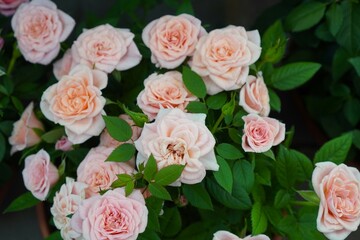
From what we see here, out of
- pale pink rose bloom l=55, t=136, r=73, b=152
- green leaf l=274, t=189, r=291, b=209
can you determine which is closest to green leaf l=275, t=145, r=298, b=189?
green leaf l=274, t=189, r=291, b=209

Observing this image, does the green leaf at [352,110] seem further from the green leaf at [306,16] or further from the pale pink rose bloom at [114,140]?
the pale pink rose bloom at [114,140]

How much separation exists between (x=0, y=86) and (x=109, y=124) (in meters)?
0.25

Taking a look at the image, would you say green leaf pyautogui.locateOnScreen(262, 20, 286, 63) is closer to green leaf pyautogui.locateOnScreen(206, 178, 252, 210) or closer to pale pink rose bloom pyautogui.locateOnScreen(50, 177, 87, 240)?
green leaf pyautogui.locateOnScreen(206, 178, 252, 210)

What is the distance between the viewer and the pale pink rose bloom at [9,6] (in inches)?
38.7

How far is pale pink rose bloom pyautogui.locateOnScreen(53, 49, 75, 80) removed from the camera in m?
0.92

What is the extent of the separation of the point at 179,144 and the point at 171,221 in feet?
0.63

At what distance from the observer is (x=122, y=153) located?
2.51 feet

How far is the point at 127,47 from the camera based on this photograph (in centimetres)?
88

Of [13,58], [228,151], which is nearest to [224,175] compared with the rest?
[228,151]

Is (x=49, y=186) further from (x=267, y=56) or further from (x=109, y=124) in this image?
(x=267, y=56)

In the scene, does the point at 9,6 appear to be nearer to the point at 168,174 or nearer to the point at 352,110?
the point at 168,174

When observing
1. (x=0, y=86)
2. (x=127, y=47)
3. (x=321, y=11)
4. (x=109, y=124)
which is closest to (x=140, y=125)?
(x=109, y=124)

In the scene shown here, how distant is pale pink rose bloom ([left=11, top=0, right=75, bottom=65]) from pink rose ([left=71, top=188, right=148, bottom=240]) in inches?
12.2

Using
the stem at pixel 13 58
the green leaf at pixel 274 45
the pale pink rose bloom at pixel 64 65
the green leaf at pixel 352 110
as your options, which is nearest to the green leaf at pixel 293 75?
the green leaf at pixel 274 45
